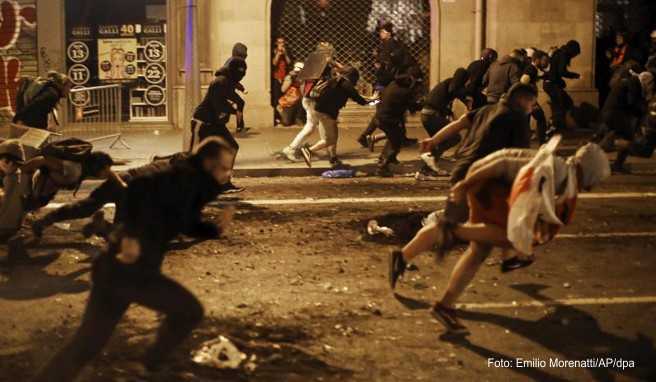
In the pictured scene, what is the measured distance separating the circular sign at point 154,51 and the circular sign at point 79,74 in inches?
46.1

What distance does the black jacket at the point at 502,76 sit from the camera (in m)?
15.3

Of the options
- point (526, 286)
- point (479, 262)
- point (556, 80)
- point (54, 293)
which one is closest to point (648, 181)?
point (556, 80)

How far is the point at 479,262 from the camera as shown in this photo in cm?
710

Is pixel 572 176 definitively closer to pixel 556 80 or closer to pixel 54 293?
pixel 54 293

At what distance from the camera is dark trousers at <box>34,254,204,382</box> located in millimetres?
5648

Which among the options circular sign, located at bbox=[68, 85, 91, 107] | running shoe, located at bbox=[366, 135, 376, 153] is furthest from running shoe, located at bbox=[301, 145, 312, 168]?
circular sign, located at bbox=[68, 85, 91, 107]

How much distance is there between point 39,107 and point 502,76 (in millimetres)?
7401

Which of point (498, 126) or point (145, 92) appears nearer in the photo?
point (498, 126)

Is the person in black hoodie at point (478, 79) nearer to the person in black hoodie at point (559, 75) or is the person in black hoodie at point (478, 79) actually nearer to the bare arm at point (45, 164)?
the person in black hoodie at point (559, 75)

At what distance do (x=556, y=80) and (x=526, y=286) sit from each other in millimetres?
10407

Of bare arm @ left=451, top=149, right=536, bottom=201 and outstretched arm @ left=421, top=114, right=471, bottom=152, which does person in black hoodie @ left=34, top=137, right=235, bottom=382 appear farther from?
outstretched arm @ left=421, top=114, right=471, bottom=152

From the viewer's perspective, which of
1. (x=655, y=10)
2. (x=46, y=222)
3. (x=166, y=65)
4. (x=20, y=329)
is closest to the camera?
(x=20, y=329)

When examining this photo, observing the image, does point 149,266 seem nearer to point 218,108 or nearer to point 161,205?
point 161,205

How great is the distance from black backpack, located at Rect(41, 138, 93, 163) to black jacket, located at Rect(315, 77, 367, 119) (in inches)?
229
